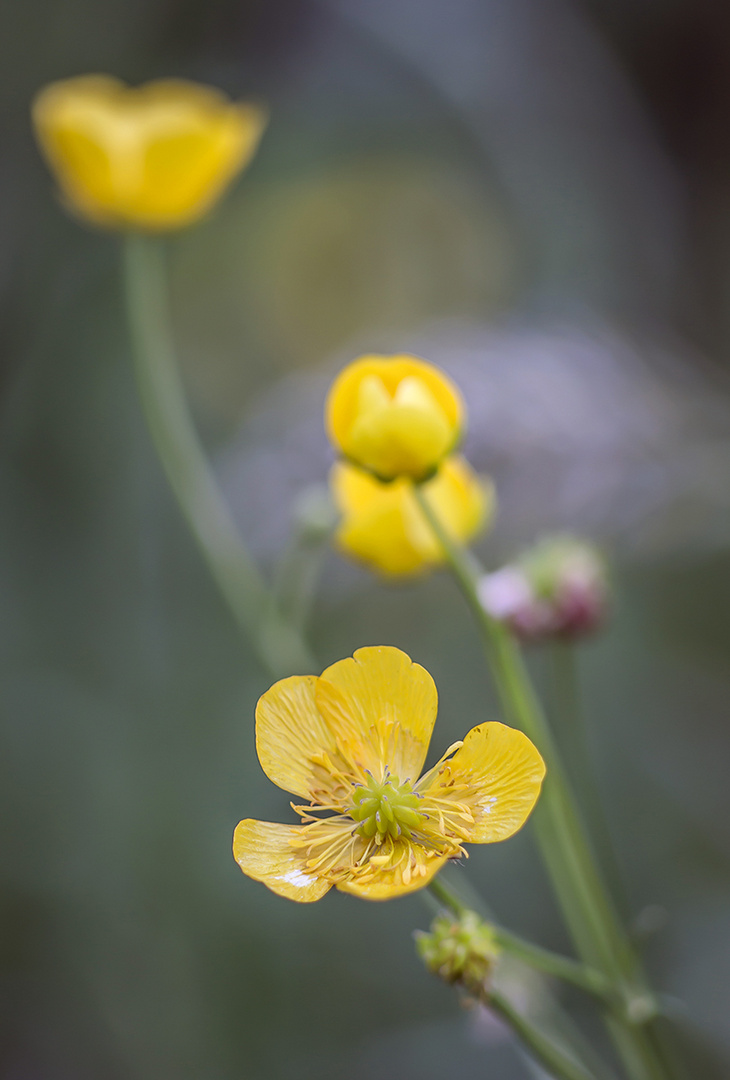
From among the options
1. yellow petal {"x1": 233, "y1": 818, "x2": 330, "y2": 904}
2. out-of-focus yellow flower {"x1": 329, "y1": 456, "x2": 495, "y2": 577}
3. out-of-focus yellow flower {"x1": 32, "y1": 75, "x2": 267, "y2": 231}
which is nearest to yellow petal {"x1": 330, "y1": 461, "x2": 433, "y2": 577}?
out-of-focus yellow flower {"x1": 329, "y1": 456, "x2": 495, "y2": 577}

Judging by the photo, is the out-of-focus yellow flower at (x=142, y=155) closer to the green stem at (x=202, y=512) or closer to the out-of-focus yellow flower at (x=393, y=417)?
the green stem at (x=202, y=512)

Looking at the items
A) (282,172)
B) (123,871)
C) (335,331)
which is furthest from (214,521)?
(282,172)

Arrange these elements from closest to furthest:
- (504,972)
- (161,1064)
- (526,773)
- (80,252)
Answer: (526,773) → (504,972) → (161,1064) → (80,252)

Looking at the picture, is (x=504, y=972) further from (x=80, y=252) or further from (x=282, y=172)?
(x=282, y=172)

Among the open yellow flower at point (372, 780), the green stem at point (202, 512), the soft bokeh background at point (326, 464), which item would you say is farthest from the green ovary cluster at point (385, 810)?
the green stem at point (202, 512)

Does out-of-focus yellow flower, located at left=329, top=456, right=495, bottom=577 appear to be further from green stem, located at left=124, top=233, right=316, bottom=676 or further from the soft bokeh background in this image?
the soft bokeh background

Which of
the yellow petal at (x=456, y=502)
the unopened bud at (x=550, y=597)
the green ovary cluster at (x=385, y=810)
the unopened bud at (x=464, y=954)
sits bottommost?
the unopened bud at (x=464, y=954)

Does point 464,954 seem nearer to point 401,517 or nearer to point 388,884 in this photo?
point 388,884
